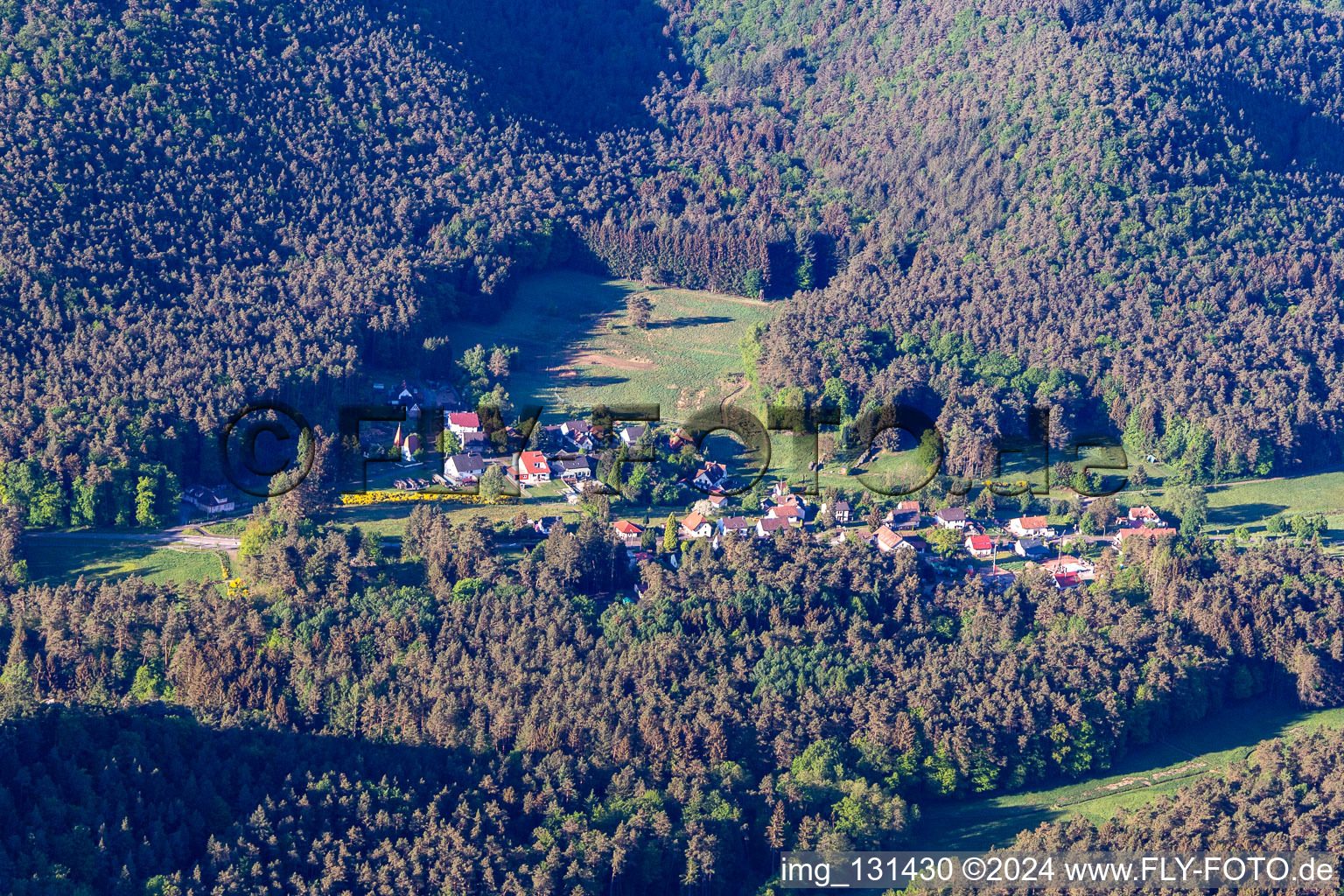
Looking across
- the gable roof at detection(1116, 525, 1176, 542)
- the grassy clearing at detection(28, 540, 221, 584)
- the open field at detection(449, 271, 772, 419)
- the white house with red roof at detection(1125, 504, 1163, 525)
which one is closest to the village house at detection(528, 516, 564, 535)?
the open field at detection(449, 271, 772, 419)

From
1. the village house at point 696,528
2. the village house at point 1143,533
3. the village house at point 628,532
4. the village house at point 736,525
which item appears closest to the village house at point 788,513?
the village house at point 736,525

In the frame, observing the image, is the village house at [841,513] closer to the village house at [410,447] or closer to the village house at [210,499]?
the village house at [410,447]

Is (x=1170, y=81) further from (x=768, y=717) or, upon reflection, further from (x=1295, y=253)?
(x=768, y=717)

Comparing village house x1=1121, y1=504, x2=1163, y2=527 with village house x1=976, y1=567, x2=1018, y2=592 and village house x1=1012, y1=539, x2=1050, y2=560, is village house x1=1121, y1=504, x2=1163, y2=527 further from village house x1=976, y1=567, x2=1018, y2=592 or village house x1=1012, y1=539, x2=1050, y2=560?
village house x1=976, y1=567, x2=1018, y2=592

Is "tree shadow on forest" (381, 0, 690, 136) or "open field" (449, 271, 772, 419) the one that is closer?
"open field" (449, 271, 772, 419)

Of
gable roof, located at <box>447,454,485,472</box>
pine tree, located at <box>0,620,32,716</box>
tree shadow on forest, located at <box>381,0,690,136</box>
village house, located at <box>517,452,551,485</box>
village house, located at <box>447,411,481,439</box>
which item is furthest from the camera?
tree shadow on forest, located at <box>381,0,690,136</box>

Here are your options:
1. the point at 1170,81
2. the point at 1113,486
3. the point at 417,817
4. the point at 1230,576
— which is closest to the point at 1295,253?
the point at 1170,81

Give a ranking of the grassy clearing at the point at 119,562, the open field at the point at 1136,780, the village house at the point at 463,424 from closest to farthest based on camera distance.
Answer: the open field at the point at 1136,780, the grassy clearing at the point at 119,562, the village house at the point at 463,424
